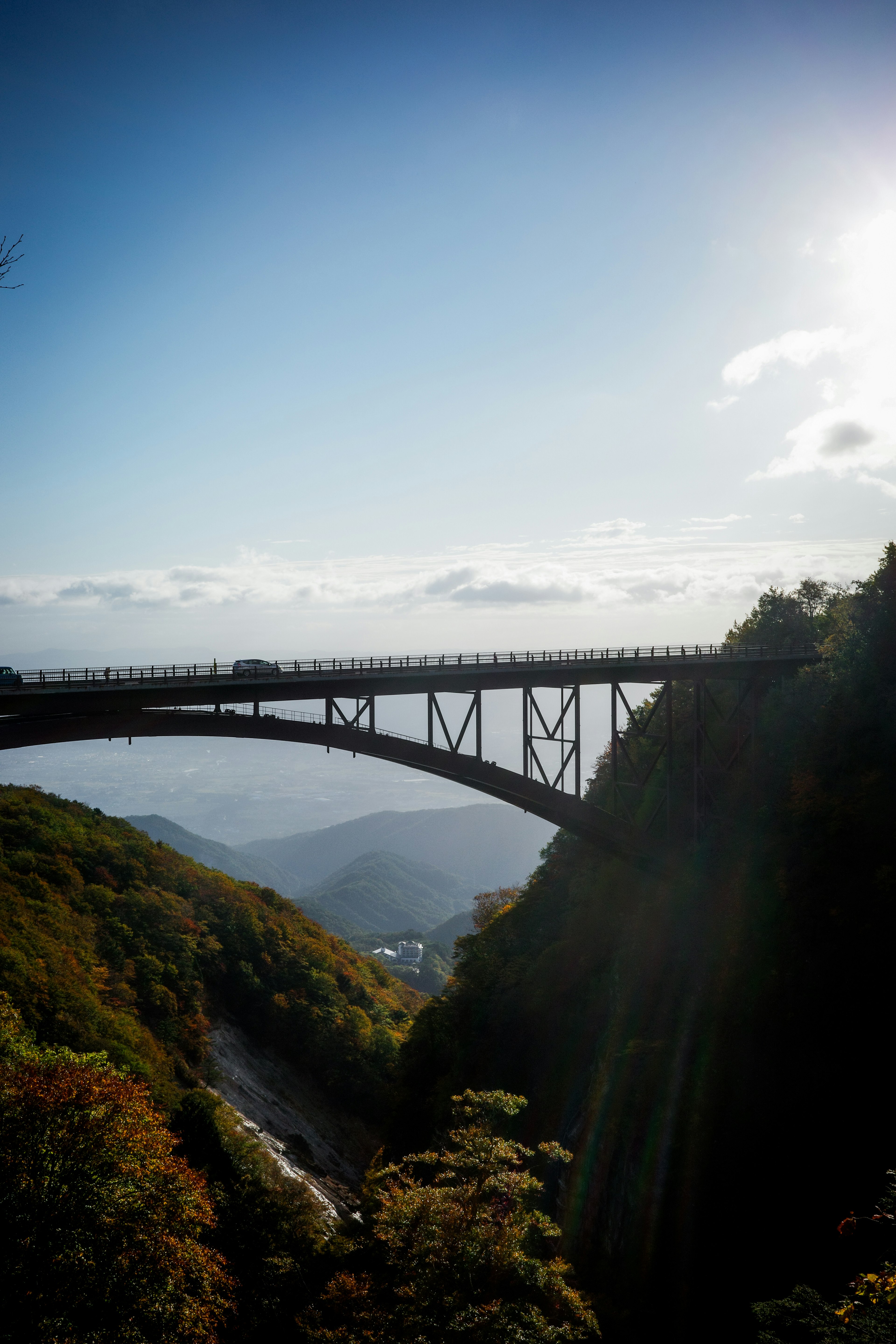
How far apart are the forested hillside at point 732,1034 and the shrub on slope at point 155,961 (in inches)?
704

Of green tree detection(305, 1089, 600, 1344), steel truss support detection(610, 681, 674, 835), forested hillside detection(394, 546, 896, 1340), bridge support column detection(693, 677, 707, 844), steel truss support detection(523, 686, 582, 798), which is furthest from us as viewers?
bridge support column detection(693, 677, 707, 844)

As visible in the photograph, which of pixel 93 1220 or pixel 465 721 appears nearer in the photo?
pixel 93 1220

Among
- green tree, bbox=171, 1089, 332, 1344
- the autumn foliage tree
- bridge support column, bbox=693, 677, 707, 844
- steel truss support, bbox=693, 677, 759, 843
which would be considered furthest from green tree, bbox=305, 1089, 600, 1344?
steel truss support, bbox=693, 677, 759, 843

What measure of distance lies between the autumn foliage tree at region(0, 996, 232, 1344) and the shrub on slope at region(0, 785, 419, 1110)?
14.4m

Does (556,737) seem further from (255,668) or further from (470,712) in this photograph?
(255,668)

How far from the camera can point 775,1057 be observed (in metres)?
24.7

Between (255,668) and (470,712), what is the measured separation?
10423mm

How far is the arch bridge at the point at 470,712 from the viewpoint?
99.1 ft

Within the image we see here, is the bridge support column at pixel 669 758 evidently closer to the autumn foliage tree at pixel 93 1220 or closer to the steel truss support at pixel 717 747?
the steel truss support at pixel 717 747

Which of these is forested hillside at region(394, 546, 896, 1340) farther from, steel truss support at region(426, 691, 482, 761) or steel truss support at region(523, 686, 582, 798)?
steel truss support at region(426, 691, 482, 761)

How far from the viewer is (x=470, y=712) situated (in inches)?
1328

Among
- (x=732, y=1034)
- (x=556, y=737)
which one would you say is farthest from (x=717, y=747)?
(x=732, y=1034)

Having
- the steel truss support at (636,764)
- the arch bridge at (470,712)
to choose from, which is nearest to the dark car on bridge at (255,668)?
the arch bridge at (470,712)

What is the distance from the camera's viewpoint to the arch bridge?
3020 centimetres
